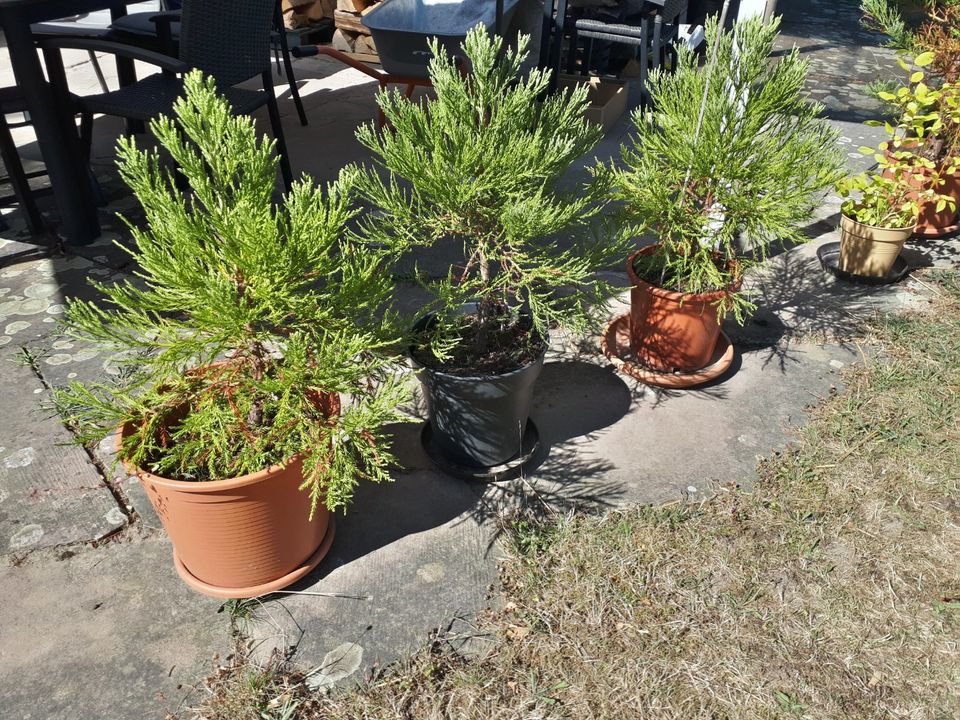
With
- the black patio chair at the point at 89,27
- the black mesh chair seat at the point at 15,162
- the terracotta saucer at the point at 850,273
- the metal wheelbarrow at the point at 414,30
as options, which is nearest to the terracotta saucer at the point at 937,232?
the terracotta saucer at the point at 850,273

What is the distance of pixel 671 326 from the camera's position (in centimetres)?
288

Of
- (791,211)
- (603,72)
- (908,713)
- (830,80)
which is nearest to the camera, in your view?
(908,713)

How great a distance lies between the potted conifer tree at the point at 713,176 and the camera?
2539mm

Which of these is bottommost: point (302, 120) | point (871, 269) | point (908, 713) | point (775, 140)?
point (908, 713)

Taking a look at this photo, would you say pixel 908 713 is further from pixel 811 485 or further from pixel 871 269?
pixel 871 269

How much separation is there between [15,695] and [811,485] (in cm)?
247

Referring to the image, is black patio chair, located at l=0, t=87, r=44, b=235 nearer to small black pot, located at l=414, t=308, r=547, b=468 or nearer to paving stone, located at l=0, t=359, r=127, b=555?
paving stone, located at l=0, t=359, r=127, b=555

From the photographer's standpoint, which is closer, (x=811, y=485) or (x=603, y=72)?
(x=811, y=485)

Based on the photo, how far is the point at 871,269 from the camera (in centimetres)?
373

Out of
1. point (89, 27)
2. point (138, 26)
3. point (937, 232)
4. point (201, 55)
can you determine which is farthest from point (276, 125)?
point (937, 232)

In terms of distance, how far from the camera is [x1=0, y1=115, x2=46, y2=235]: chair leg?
3613 mm

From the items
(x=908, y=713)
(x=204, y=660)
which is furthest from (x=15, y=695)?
(x=908, y=713)

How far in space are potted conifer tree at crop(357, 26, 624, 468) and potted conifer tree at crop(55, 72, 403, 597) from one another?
282 millimetres

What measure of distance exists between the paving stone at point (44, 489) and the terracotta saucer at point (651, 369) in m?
1.96
